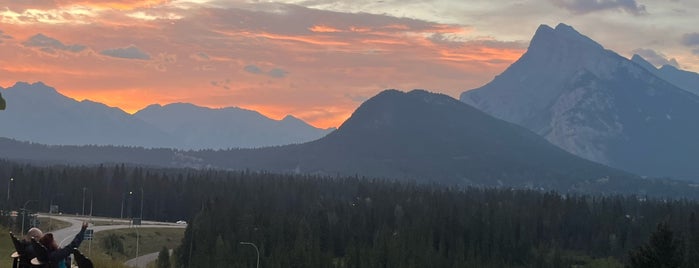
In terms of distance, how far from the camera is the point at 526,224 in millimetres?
198375

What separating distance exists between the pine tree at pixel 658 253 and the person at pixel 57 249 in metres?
51.9

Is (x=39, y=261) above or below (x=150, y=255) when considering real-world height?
above

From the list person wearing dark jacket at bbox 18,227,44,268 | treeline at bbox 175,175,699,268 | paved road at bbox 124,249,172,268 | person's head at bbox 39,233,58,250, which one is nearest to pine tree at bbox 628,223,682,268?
person wearing dark jacket at bbox 18,227,44,268

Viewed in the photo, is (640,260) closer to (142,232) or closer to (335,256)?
(142,232)

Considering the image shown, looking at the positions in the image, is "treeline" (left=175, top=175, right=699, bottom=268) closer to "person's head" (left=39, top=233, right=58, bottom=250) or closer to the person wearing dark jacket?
the person wearing dark jacket

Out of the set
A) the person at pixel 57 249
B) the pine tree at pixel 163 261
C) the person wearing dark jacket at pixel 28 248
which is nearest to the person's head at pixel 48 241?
the person at pixel 57 249

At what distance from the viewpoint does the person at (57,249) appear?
78.1 feet

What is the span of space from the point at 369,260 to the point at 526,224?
221 ft

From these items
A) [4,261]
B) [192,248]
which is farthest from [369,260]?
[4,261]

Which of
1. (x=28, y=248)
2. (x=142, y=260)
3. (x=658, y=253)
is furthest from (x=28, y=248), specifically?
(x=142, y=260)

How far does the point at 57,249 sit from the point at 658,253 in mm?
55279

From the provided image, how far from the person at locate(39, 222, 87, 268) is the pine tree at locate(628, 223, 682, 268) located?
5189 cm

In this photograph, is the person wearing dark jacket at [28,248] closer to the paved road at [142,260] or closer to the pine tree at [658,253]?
the pine tree at [658,253]

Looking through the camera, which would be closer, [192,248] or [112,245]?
[112,245]
